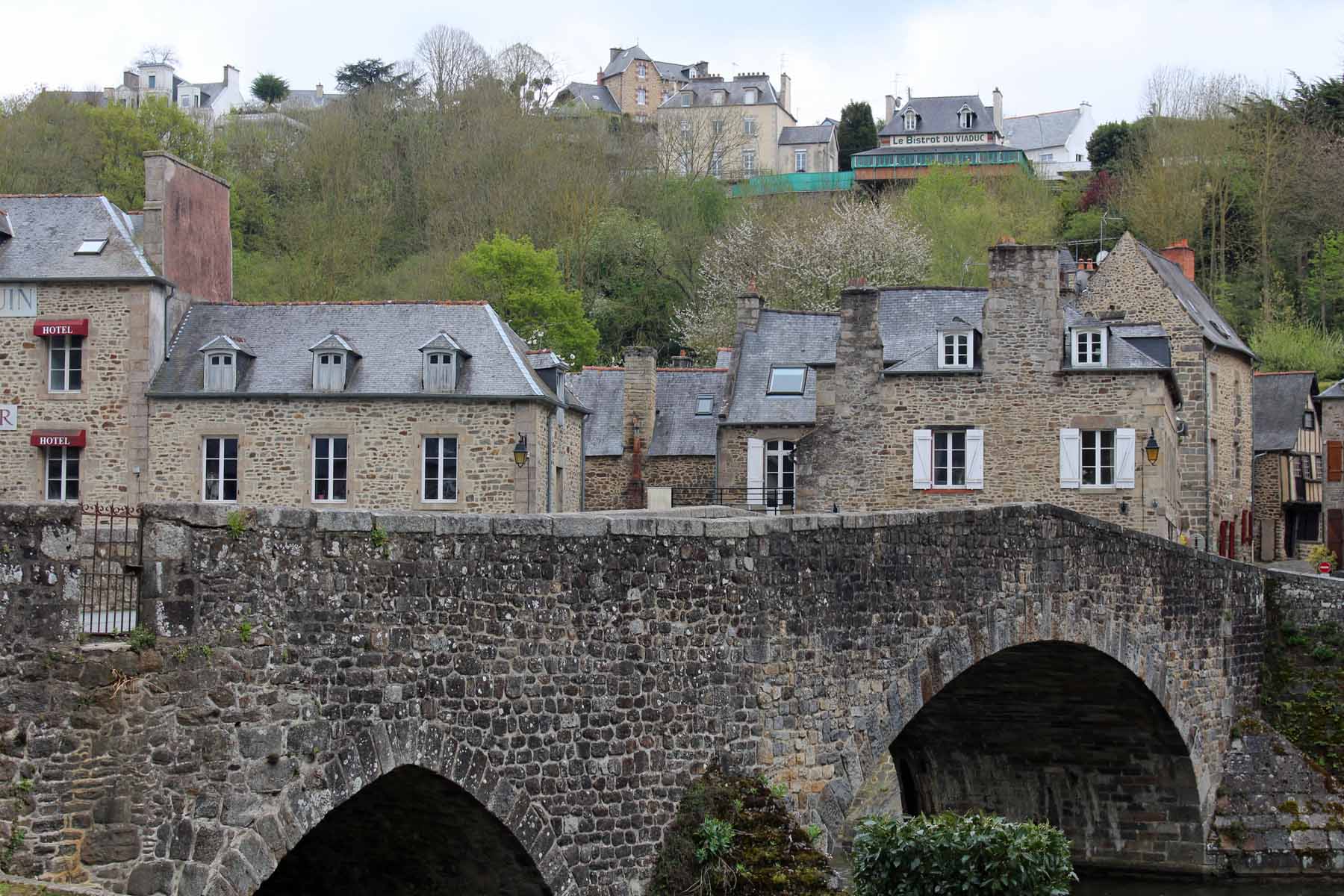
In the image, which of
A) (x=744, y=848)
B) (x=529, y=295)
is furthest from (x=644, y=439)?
(x=744, y=848)

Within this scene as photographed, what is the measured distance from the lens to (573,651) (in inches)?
422

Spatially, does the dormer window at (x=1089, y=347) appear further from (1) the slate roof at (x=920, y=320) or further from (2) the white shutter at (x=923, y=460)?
(2) the white shutter at (x=923, y=460)

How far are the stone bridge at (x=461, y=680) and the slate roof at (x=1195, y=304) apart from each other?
17.2 m

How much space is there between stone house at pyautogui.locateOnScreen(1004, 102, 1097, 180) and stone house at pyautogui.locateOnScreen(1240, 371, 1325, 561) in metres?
29.2

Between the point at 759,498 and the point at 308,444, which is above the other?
the point at 308,444

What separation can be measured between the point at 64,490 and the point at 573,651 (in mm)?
17715

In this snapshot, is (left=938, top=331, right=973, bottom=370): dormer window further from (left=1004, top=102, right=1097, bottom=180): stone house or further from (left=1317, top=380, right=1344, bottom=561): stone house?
(left=1004, top=102, right=1097, bottom=180): stone house

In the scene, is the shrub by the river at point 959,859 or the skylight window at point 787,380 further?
the skylight window at point 787,380

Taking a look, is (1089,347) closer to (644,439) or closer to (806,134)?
(644,439)

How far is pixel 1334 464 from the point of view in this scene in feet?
111

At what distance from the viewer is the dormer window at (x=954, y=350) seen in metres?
26.1

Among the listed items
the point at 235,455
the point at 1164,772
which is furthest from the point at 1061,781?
the point at 235,455

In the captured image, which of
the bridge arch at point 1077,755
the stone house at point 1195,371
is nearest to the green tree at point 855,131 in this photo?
the stone house at point 1195,371

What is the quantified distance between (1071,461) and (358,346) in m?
11.2
